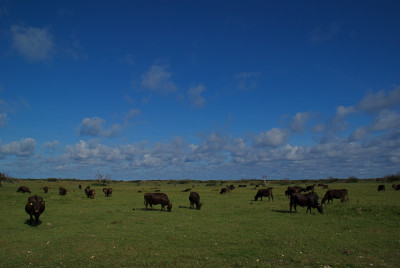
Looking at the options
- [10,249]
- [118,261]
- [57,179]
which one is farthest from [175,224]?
[57,179]

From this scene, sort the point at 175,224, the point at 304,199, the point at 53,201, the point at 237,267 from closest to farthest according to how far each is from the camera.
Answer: the point at 237,267
the point at 175,224
the point at 304,199
the point at 53,201

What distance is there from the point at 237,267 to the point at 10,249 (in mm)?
10495

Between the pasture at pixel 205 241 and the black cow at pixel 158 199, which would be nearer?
the pasture at pixel 205 241

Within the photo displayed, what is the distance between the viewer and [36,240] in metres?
14.2

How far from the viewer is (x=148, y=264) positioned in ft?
33.8

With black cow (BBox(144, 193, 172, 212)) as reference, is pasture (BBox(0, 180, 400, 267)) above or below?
below

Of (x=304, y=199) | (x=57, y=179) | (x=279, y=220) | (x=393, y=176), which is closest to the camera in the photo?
(x=279, y=220)

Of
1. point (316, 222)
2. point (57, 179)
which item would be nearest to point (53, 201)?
point (316, 222)

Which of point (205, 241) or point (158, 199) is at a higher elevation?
point (158, 199)

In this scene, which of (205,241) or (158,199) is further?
(158,199)

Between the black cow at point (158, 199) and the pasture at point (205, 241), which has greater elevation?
the black cow at point (158, 199)

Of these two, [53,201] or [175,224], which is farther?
[53,201]

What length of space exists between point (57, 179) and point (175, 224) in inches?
4933

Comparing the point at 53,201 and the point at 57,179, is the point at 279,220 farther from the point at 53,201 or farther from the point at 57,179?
the point at 57,179
